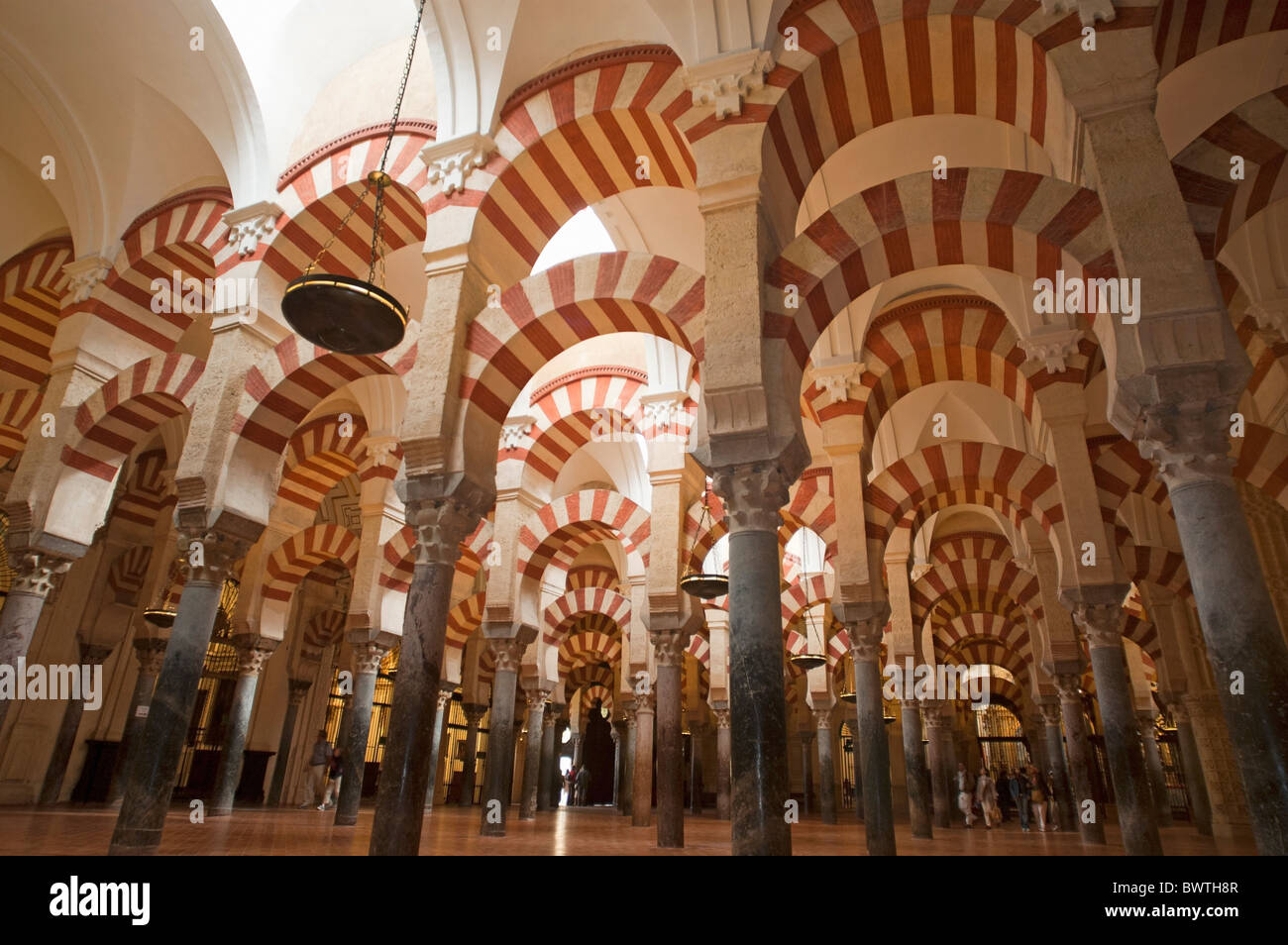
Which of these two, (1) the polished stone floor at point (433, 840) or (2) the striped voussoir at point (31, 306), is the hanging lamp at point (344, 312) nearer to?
(1) the polished stone floor at point (433, 840)

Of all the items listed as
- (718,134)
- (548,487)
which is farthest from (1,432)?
(718,134)

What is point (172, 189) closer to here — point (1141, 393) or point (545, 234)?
point (545, 234)

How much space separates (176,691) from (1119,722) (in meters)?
7.00

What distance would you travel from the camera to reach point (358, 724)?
888 centimetres

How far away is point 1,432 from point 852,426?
9.94m

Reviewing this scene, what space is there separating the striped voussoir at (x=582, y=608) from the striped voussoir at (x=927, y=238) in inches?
327

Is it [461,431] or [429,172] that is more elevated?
[429,172]

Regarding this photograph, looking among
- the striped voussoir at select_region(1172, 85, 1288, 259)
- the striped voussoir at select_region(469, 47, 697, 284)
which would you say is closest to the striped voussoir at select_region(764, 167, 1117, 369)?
the striped voussoir at select_region(1172, 85, 1288, 259)

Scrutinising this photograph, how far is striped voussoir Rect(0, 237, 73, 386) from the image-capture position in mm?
8484

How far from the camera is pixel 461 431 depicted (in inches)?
212

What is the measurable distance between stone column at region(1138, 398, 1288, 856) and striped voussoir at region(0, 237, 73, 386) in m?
10.2

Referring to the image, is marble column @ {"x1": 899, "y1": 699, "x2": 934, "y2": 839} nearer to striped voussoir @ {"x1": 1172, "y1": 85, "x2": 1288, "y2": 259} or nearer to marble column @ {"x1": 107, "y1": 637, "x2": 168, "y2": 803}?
striped voussoir @ {"x1": 1172, "y1": 85, "x2": 1288, "y2": 259}

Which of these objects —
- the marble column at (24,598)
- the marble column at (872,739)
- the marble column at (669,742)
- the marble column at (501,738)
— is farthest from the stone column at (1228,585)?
the marble column at (24,598)

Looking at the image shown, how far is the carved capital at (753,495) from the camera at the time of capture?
4.23 m
